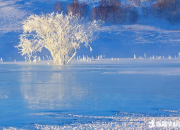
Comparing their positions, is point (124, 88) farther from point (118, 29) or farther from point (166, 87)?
point (118, 29)

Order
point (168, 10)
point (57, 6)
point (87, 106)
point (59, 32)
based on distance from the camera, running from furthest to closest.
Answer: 1. point (168, 10)
2. point (57, 6)
3. point (59, 32)
4. point (87, 106)

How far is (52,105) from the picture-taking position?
31.8 feet

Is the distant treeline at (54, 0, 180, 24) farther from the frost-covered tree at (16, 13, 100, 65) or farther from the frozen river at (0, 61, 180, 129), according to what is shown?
the frozen river at (0, 61, 180, 129)

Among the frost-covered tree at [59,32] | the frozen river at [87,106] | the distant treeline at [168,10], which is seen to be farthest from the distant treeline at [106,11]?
the frozen river at [87,106]

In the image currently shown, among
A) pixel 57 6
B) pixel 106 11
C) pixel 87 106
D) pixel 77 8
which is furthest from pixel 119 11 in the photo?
pixel 87 106

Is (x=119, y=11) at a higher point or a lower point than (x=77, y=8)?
lower

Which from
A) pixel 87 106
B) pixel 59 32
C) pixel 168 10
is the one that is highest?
pixel 168 10

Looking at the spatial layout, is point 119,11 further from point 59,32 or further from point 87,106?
point 87,106

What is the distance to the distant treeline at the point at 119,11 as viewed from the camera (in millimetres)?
89950

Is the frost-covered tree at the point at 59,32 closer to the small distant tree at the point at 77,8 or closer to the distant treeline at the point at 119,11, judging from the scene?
the distant treeline at the point at 119,11

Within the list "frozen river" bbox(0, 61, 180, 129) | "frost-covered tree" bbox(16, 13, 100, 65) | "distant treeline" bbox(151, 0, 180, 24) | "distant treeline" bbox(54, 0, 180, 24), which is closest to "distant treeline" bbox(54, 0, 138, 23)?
"distant treeline" bbox(54, 0, 180, 24)

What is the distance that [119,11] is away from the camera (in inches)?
3748

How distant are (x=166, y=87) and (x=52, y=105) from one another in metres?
5.39

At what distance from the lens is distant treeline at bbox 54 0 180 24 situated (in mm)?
89950
